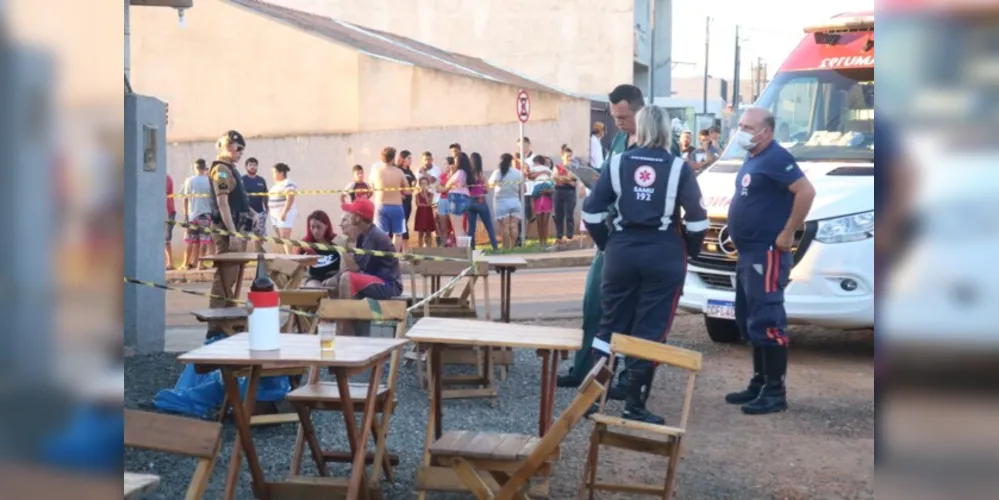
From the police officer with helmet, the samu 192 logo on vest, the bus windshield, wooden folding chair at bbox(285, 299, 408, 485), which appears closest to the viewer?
wooden folding chair at bbox(285, 299, 408, 485)

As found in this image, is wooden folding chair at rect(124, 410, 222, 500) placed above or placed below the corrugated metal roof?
below

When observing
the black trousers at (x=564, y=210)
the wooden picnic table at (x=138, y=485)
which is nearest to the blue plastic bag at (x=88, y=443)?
the wooden picnic table at (x=138, y=485)

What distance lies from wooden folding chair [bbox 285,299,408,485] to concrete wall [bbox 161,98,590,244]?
1734 centimetres

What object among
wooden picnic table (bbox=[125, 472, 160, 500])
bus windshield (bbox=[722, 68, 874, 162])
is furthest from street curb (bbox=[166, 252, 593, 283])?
wooden picnic table (bbox=[125, 472, 160, 500])

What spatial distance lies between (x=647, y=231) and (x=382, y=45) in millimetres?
21571

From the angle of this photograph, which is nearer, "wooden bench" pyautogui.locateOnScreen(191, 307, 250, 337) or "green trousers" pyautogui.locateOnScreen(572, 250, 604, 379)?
"wooden bench" pyautogui.locateOnScreen(191, 307, 250, 337)

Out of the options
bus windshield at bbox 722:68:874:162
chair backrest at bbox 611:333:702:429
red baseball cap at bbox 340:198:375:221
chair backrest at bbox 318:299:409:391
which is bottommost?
chair backrest at bbox 611:333:702:429

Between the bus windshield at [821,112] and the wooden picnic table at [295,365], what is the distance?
543 cm

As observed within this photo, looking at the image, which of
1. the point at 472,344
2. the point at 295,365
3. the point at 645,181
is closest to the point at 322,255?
the point at 645,181

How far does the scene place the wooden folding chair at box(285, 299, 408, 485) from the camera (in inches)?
223

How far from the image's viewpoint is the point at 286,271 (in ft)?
28.0

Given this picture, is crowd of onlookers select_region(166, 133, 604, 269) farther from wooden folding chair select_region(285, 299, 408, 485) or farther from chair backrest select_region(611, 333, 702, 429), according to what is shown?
chair backrest select_region(611, 333, 702, 429)

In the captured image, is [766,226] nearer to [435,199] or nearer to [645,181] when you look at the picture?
[645,181]

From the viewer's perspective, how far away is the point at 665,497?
5.43m
